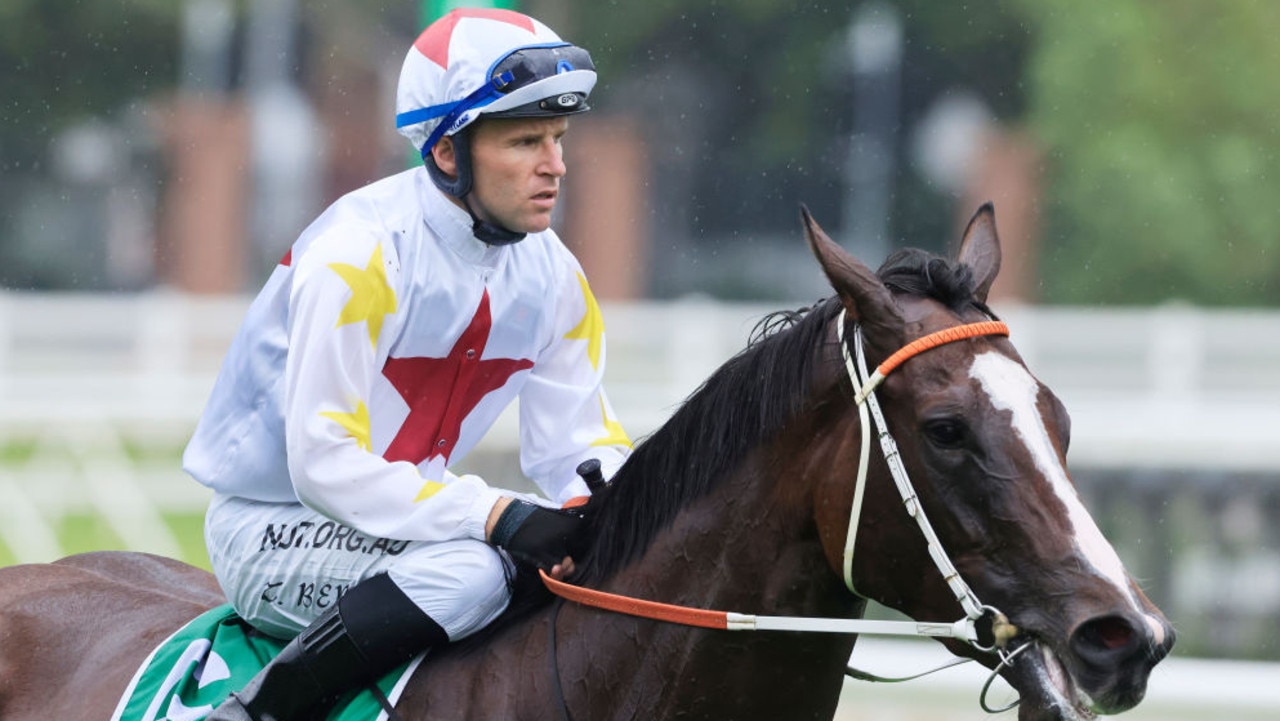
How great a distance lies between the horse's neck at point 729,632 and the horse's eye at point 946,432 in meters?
0.30

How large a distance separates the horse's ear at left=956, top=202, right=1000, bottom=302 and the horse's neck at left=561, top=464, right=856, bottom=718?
49 centimetres

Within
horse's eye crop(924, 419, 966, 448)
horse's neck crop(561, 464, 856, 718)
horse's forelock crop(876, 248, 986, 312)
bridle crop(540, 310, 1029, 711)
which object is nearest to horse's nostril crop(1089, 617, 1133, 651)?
bridle crop(540, 310, 1029, 711)

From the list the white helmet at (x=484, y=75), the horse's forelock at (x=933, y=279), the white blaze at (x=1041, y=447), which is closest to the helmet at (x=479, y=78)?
the white helmet at (x=484, y=75)

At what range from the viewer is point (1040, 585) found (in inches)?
108

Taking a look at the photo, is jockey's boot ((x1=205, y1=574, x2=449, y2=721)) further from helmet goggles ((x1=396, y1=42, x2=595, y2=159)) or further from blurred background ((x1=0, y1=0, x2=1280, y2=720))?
blurred background ((x1=0, y1=0, x2=1280, y2=720))

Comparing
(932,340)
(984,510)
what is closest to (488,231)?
(932,340)

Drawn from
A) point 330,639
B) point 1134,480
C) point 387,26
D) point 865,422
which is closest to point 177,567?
point 330,639

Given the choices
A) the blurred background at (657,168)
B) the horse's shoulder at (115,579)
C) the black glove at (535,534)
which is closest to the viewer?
the black glove at (535,534)

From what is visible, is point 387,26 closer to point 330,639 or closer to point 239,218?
point 239,218

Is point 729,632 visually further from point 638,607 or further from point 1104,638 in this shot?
point 1104,638

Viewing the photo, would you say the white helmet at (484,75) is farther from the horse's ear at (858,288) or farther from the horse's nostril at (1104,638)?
the horse's nostril at (1104,638)

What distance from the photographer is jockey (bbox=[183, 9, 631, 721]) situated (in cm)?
319

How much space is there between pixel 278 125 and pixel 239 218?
55.5 inches

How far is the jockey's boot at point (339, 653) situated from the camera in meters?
3.21
